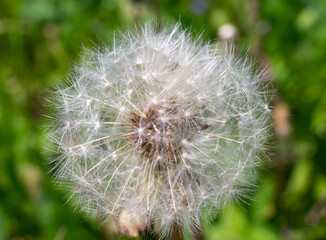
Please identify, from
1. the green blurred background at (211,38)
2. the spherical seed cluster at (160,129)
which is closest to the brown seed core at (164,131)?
the spherical seed cluster at (160,129)

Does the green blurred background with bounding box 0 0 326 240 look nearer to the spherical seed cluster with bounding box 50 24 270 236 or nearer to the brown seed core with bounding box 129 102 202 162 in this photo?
the spherical seed cluster with bounding box 50 24 270 236

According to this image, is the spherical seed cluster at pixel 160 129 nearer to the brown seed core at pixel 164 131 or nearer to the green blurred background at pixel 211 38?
the brown seed core at pixel 164 131

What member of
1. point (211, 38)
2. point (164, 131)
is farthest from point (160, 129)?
point (211, 38)

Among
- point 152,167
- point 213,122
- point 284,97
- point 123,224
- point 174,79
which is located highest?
point 284,97

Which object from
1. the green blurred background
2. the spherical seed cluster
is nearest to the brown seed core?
the spherical seed cluster

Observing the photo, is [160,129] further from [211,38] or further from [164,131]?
[211,38]

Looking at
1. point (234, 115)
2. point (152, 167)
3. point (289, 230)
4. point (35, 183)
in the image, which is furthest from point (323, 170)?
point (35, 183)

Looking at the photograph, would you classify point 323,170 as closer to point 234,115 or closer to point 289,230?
point 289,230

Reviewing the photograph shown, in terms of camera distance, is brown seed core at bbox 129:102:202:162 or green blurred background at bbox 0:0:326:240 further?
green blurred background at bbox 0:0:326:240
